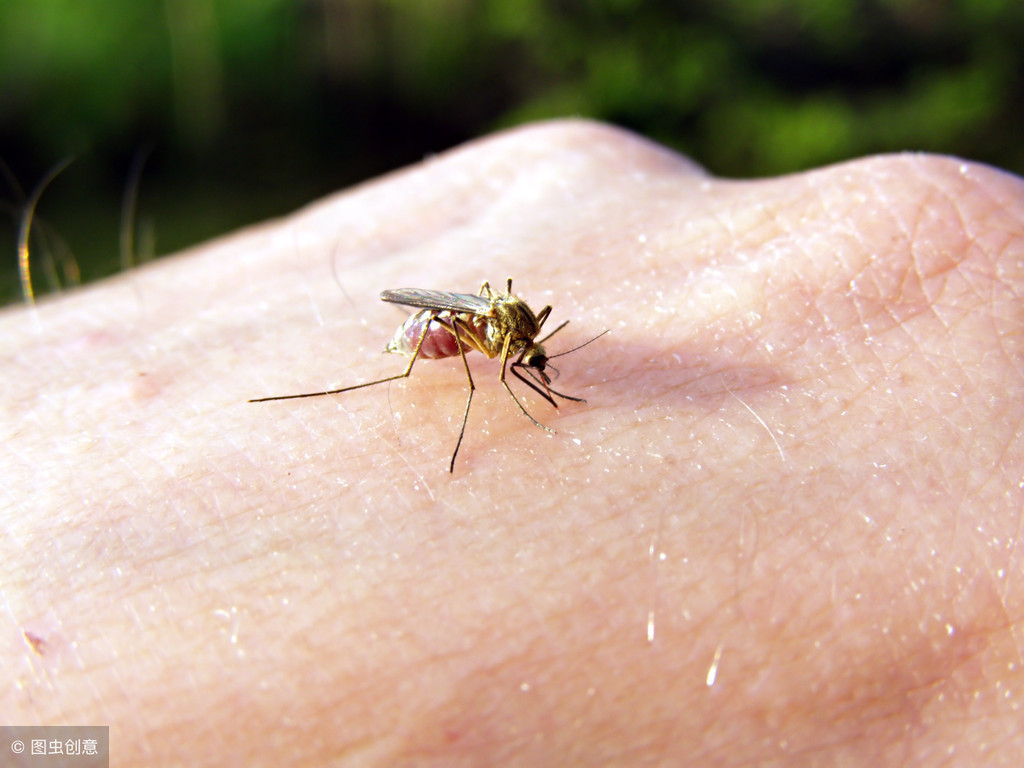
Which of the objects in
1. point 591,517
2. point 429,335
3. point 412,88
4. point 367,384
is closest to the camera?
point 591,517

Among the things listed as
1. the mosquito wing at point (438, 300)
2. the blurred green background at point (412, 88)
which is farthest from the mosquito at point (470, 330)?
the blurred green background at point (412, 88)

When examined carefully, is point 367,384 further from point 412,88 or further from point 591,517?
point 412,88

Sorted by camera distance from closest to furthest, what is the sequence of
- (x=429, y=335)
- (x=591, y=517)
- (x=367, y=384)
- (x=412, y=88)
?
1. (x=591, y=517)
2. (x=367, y=384)
3. (x=429, y=335)
4. (x=412, y=88)

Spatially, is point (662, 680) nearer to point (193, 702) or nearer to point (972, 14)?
point (193, 702)

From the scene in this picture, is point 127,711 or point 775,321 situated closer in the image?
point 127,711

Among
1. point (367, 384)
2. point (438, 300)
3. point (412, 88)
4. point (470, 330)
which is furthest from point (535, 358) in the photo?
point (412, 88)

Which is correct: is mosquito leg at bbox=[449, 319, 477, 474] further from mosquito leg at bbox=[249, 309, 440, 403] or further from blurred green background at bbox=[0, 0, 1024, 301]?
blurred green background at bbox=[0, 0, 1024, 301]

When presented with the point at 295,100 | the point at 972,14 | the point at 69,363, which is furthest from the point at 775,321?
the point at 972,14
